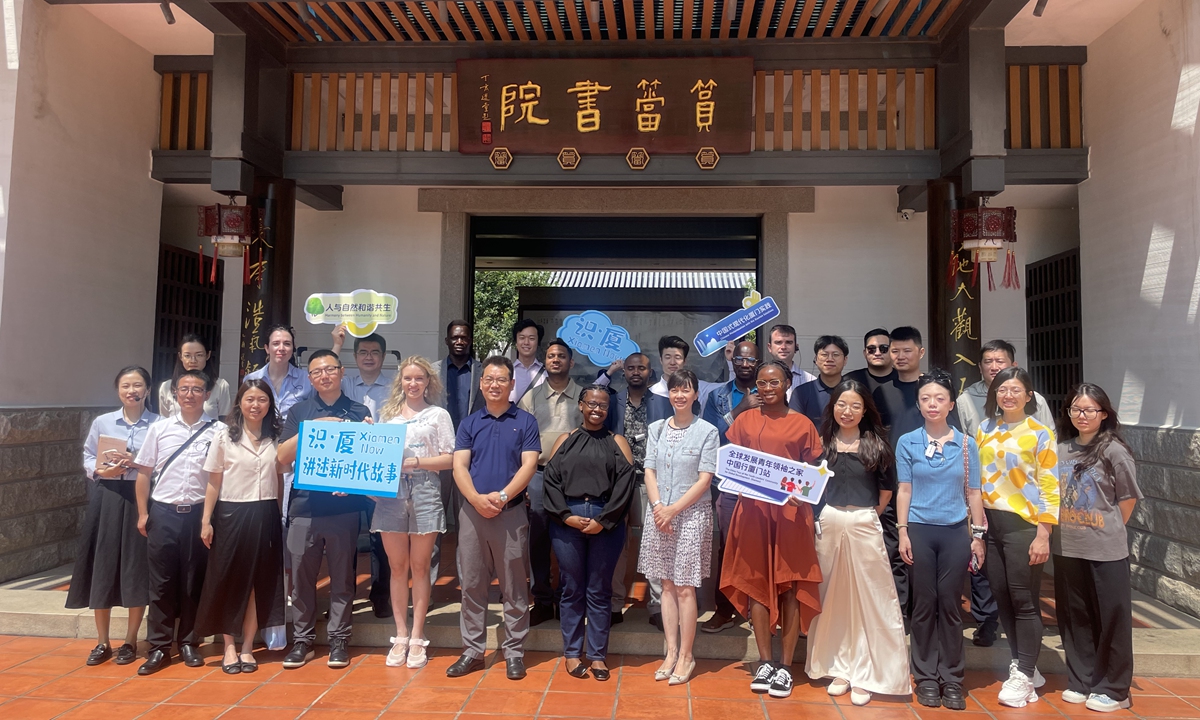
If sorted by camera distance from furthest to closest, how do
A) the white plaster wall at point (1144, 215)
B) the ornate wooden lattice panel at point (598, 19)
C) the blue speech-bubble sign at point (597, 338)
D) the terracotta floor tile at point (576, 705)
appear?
1. the blue speech-bubble sign at point (597, 338)
2. the ornate wooden lattice panel at point (598, 19)
3. the white plaster wall at point (1144, 215)
4. the terracotta floor tile at point (576, 705)

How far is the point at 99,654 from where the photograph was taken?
12.8ft

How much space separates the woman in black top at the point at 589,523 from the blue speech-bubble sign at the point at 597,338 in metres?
1.37

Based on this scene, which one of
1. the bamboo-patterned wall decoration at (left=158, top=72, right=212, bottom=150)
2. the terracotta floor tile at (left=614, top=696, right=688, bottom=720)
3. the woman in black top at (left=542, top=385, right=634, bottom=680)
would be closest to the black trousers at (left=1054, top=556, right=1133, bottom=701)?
the terracotta floor tile at (left=614, top=696, right=688, bottom=720)

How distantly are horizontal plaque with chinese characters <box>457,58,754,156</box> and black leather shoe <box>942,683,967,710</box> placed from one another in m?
3.63

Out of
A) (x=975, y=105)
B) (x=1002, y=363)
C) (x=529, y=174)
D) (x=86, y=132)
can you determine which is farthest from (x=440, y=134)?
(x=1002, y=363)

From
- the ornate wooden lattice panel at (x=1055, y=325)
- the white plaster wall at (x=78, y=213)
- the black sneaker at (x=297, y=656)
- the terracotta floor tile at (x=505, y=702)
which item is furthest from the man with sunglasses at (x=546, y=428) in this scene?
the ornate wooden lattice panel at (x=1055, y=325)

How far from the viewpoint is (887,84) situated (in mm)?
5477

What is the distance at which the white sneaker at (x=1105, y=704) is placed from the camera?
348 cm

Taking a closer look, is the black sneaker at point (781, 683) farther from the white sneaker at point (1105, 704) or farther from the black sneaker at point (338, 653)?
the black sneaker at point (338, 653)

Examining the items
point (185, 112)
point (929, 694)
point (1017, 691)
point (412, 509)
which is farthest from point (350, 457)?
point (185, 112)

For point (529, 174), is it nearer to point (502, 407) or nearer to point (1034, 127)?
point (502, 407)

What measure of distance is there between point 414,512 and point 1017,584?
9.73 feet

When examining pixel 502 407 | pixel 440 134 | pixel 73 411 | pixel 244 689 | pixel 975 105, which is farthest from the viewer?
pixel 440 134

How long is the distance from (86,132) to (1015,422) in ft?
20.9
